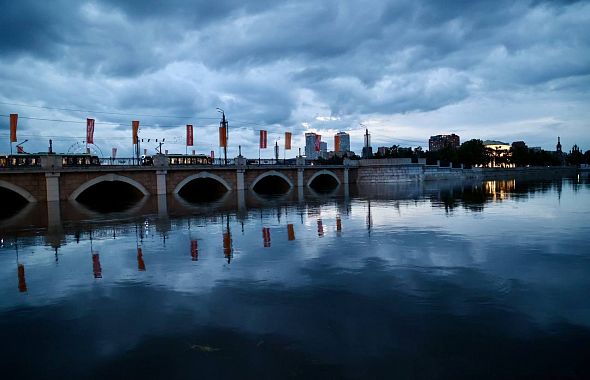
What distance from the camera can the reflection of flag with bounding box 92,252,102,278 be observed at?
1239cm

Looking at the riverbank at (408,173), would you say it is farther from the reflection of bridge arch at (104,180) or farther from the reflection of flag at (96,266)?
the reflection of flag at (96,266)

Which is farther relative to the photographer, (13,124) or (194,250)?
(13,124)

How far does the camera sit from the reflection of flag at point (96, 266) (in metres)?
12.4

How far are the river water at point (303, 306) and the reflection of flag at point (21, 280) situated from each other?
0.06 m

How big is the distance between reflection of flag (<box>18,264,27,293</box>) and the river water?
0.19 feet

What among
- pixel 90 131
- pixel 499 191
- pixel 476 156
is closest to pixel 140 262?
pixel 90 131

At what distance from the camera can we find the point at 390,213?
26906 mm

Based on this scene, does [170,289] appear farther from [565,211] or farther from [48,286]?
[565,211]

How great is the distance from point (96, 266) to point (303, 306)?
27.3 feet

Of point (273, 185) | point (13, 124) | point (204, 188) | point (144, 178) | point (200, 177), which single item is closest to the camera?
point (13, 124)

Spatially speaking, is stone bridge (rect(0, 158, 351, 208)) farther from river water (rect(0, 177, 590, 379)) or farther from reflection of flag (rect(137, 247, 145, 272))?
reflection of flag (rect(137, 247, 145, 272))

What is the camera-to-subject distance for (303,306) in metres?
8.97

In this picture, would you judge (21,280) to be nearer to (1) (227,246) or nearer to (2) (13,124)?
(1) (227,246)

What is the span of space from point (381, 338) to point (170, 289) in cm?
593
